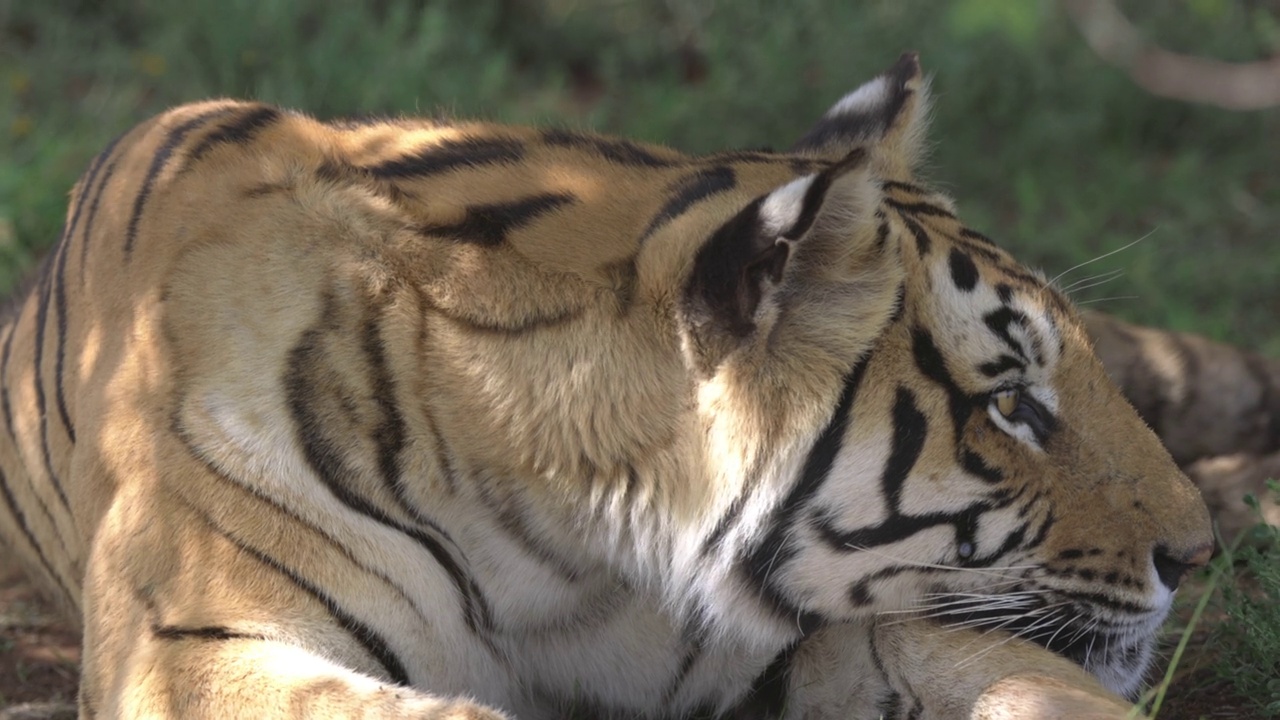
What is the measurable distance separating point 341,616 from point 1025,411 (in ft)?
3.52

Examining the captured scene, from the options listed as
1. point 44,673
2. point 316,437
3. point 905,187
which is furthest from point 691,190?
point 44,673

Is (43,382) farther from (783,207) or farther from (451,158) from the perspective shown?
(783,207)

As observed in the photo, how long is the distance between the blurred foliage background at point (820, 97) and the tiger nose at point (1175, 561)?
93.3 inches

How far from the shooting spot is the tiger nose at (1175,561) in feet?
7.20

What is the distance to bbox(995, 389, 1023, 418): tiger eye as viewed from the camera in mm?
2156

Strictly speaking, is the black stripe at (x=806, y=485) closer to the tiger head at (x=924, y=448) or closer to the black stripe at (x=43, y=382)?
the tiger head at (x=924, y=448)

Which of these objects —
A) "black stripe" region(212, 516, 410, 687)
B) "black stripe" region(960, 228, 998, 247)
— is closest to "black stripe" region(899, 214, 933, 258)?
"black stripe" region(960, 228, 998, 247)

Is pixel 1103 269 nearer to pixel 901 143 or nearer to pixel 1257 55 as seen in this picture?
pixel 1257 55

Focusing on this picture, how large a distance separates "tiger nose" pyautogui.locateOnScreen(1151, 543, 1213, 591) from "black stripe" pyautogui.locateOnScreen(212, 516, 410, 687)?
3.84 ft

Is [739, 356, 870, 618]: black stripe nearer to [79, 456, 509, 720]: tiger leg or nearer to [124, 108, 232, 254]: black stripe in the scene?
[79, 456, 509, 720]: tiger leg

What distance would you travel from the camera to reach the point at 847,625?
2.37m

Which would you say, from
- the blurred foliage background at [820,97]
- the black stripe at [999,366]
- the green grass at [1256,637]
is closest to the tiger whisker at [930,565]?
the black stripe at [999,366]

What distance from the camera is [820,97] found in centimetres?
541

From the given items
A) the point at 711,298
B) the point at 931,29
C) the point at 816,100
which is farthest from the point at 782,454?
the point at 931,29
